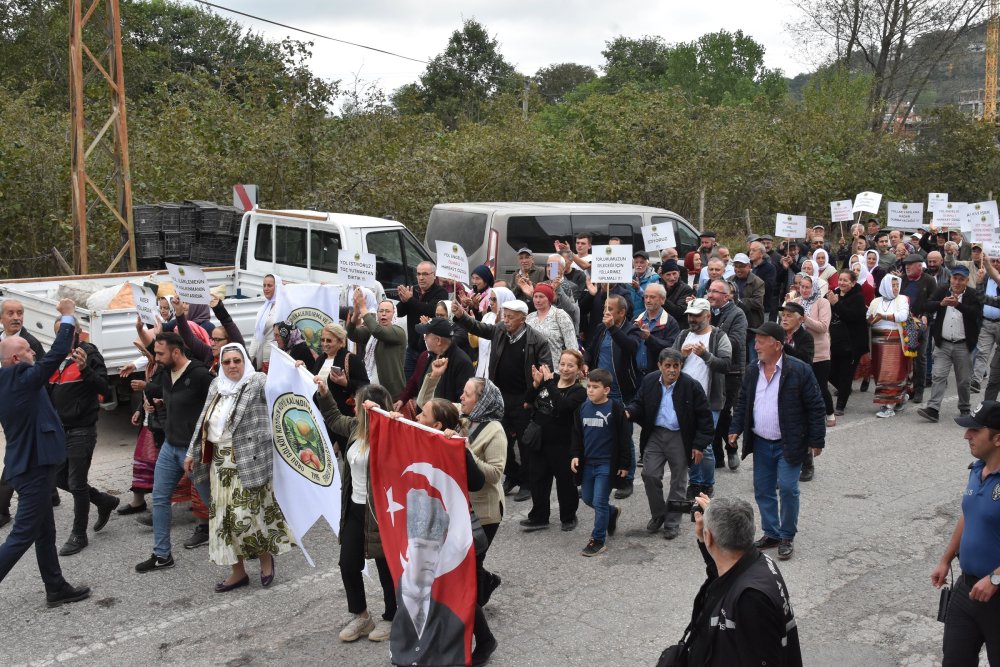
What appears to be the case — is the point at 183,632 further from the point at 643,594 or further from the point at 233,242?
the point at 233,242

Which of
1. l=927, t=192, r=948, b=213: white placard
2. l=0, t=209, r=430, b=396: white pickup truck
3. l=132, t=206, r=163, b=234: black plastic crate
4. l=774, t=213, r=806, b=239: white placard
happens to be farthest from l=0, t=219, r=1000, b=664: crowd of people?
l=132, t=206, r=163, b=234: black plastic crate

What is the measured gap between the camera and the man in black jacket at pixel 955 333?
1120 centimetres

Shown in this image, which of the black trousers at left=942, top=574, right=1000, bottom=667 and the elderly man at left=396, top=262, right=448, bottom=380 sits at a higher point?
the elderly man at left=396, top=262, right=448, bottom=380

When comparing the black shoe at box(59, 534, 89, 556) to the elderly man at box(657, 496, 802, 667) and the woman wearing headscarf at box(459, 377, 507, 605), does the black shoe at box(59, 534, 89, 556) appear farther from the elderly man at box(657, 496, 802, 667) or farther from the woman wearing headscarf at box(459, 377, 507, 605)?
the elderly man at box(657, 496, 802, 667)

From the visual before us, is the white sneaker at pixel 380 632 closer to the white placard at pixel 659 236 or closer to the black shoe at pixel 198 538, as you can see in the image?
the black shoe at pixel 198 538

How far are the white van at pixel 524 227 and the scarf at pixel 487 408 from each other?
784cm

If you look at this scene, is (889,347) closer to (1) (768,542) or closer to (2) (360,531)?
(1) (768,542)

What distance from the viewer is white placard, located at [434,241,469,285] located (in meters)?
10.5

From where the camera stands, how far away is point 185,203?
16547 millimetres

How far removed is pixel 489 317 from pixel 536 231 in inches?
221

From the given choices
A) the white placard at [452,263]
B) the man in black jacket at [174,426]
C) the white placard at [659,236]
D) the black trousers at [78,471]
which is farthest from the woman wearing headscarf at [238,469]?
the white placard at [659,236]

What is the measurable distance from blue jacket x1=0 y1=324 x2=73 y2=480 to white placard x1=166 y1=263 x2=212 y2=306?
86.9 inches

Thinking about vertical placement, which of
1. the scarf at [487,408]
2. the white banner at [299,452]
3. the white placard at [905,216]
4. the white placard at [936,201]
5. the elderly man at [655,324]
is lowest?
the white banner at [299,452]

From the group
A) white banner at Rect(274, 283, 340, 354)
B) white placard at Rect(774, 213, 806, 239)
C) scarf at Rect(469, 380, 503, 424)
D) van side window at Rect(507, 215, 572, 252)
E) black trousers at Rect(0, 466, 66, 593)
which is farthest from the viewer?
white placard at Rect(774, 213, 806, 239)
